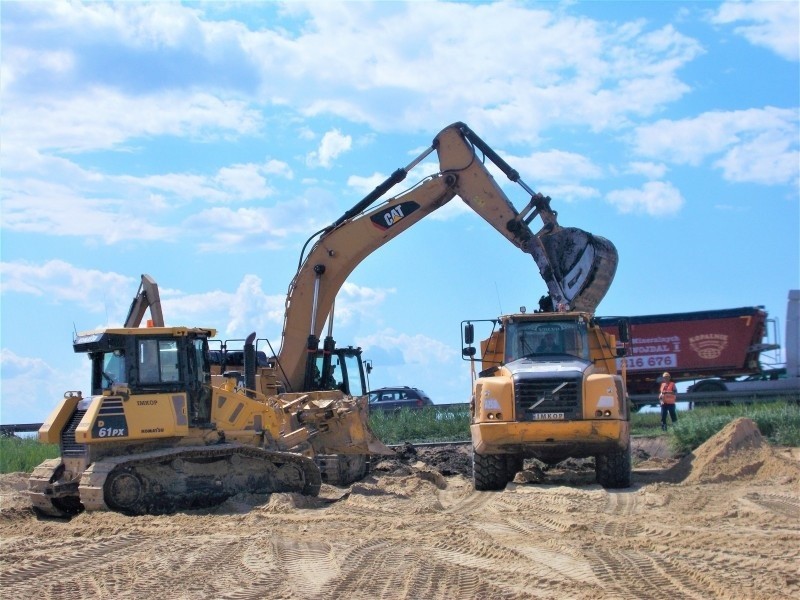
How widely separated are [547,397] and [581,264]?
10.2 ft

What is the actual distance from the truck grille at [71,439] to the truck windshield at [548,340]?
658 cm

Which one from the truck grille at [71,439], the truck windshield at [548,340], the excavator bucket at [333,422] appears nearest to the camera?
the truck grille at [71,439]

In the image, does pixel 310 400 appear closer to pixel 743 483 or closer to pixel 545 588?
pixel 743 483

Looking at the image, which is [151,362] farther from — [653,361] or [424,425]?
[653,361]

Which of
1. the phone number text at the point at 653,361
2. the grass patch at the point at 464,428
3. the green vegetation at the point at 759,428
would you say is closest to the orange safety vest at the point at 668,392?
the grass patch at the point at 464,428

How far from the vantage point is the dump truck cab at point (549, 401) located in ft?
48.3

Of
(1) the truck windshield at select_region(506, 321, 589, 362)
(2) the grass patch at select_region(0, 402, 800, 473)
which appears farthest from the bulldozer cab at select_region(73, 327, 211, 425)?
(2) the grass patch at select_region(0, 402, 800, 473)

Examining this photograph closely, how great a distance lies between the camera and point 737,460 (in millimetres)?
16812

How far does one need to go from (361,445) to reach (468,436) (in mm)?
10102

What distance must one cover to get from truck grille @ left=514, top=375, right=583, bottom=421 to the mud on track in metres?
1.11

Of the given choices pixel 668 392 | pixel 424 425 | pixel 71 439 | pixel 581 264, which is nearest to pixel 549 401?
pixel 581 264

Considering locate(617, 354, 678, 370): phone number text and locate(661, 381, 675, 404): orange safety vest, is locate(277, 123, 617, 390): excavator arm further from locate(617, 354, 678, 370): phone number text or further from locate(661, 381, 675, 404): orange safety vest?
locate(617, 354, 678, 370): phone number text

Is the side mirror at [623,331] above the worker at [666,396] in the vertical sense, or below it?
above

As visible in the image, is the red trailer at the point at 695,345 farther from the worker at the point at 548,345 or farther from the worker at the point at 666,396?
the worker at the point at 548,345
